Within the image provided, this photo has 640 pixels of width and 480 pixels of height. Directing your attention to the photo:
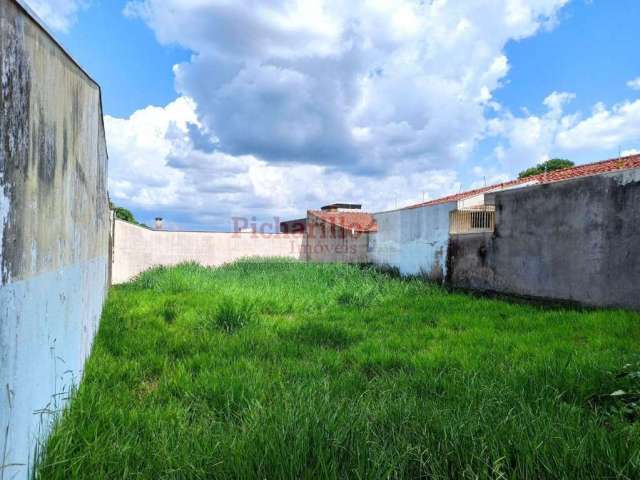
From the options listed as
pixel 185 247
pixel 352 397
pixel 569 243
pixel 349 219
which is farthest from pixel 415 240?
pixel 352 397

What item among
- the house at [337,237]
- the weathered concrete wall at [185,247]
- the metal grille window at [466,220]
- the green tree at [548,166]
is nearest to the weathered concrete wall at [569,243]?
the metal grille window at [466,220]

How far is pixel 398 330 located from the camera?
5.50m

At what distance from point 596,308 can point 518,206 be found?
2.44m

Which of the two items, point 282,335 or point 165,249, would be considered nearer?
point 282,335

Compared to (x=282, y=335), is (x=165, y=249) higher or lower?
higher

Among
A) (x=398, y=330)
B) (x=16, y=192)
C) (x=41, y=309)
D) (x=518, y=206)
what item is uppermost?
(x=518, y=206)

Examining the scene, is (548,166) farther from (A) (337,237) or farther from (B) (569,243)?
(B) (569,243)

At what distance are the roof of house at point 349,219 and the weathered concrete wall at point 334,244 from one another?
292 mm

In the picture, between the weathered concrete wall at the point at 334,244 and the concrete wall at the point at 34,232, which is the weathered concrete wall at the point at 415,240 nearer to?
the weathered concrete wall at the point at 334,244

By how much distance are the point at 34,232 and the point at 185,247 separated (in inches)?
525

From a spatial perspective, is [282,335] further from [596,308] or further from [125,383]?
[596,308]

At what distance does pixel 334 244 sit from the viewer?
656 inches

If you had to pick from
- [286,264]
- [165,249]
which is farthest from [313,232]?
[165,249]

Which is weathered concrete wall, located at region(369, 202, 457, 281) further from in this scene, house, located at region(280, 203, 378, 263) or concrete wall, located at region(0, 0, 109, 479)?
concrete wall, located at region(0, 0, 109, 479)
